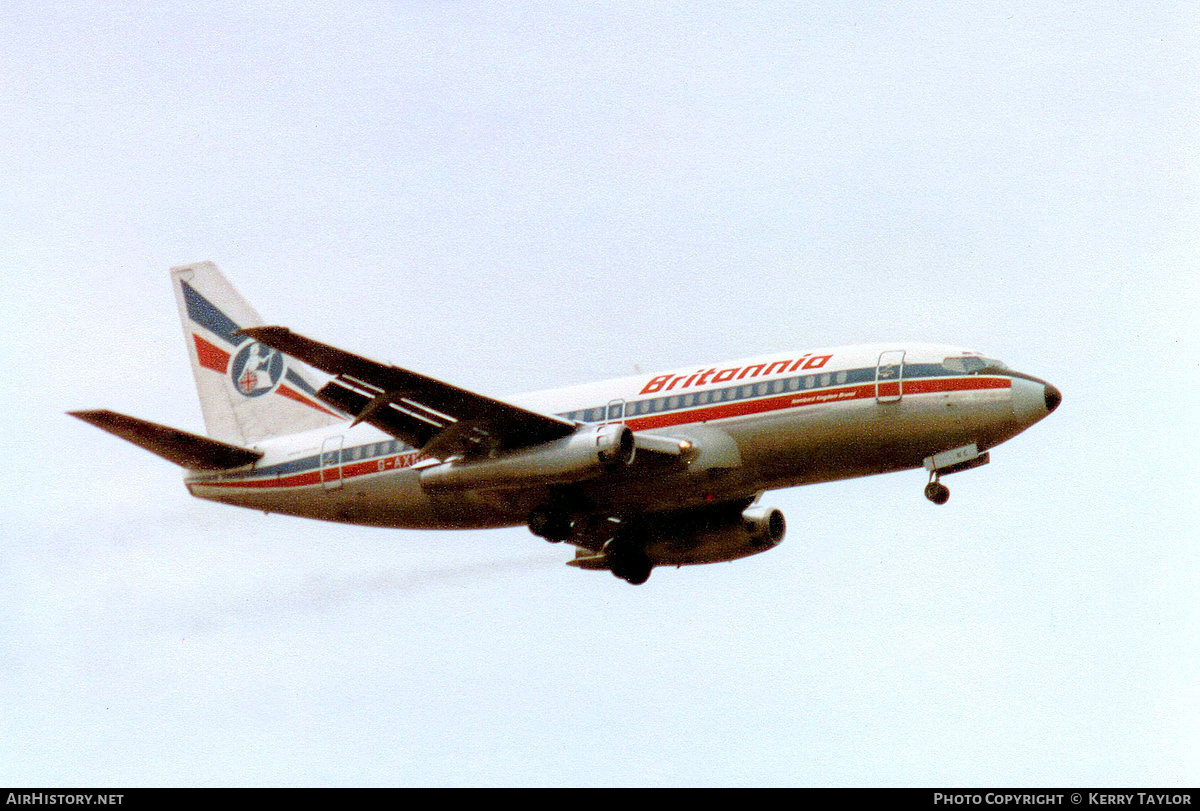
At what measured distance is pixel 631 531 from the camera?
43750 millimetres

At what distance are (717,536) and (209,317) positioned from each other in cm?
1705

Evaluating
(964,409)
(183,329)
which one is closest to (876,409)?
(964,409)

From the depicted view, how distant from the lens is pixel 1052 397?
3650 centimetres

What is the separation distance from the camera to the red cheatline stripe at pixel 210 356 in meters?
47.8

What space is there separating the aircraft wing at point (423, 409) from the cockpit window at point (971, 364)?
8.93 metres

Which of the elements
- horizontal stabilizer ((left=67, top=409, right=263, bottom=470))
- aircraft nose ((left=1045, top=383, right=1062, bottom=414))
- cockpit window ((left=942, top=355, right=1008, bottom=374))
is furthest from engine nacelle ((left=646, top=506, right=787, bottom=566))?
horizontal stabilizer ((left=67, top=409, right=263, bottom=470))

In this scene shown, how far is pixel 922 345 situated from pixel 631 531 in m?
10.2

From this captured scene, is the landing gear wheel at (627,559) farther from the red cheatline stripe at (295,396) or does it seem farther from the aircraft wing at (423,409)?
the red cheatline stripe at (295,396)

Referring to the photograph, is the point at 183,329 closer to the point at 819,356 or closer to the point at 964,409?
the point at 819,356

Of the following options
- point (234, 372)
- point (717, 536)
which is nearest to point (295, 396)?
point (234, 372)

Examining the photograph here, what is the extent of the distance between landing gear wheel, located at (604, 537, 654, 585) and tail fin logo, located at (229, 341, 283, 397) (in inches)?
435

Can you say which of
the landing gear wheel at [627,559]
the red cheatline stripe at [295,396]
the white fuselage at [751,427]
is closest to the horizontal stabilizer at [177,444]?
the red cheatline stripe at [295,396]
